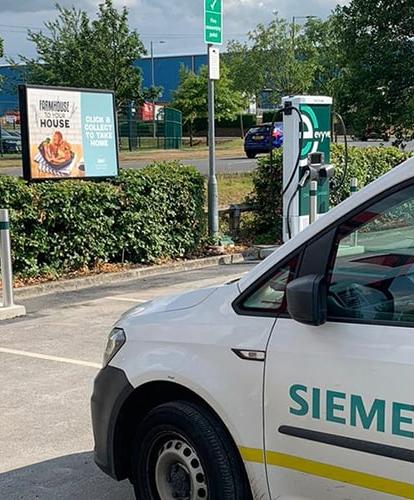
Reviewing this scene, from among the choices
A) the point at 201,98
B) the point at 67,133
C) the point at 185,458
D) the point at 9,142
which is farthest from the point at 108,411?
the point at 201,98

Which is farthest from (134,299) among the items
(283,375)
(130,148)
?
(130,148)

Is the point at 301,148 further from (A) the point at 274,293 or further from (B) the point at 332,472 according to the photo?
(B) the point at 332,472

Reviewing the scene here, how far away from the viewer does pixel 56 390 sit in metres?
5.73

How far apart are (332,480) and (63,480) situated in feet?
6.50

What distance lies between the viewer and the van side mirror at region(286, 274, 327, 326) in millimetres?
2725

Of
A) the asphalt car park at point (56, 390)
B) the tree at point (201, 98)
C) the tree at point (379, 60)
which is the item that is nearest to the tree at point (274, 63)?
the tree at point (201, 98)

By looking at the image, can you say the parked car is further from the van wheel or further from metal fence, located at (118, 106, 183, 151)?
the van wheel

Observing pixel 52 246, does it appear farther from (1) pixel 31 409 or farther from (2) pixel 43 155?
(1) pixel 31 409

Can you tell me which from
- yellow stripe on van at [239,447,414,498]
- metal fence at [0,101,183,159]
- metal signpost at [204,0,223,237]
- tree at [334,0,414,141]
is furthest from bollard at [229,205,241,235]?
metal fence at [0,101,183,159]

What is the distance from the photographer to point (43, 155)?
34.1ft

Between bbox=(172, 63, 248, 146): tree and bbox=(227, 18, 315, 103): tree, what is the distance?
1489mm

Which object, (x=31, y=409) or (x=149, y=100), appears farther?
(x=149, y=100)

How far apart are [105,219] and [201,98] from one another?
38.9 metres

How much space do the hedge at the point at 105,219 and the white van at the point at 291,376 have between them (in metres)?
6.37
